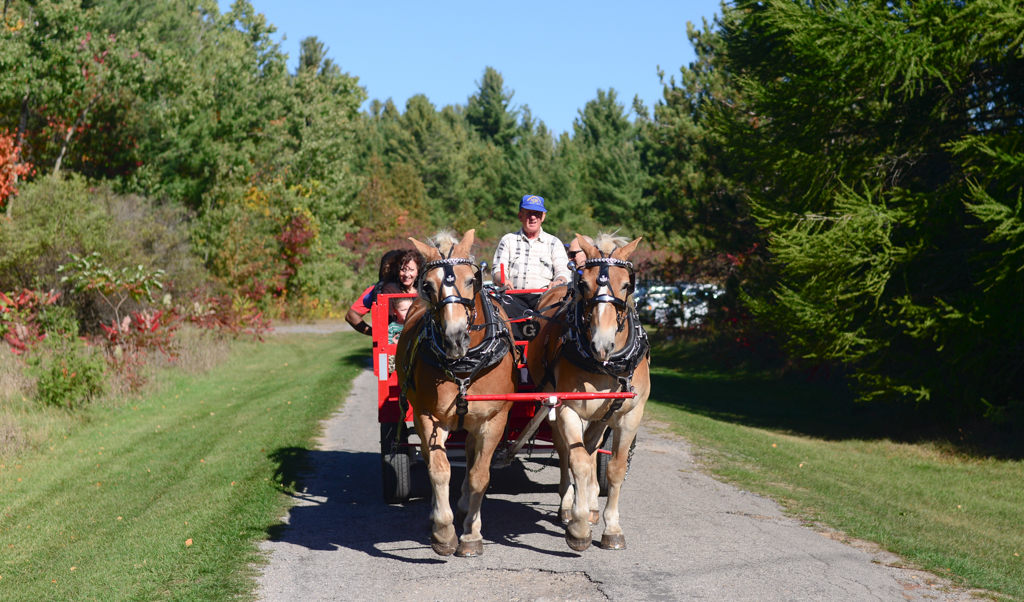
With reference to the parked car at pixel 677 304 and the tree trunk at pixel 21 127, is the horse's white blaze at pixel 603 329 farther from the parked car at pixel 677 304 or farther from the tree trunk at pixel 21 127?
the parked car at pixel 677 304

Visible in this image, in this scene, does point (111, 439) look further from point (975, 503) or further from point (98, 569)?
point (975, 503)

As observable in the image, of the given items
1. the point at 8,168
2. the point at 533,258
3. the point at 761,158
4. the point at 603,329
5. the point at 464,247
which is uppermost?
the point at 761,158

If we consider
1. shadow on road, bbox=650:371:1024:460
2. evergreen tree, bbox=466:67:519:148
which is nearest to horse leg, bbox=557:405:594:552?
shadow on road, bbox=650:371:1024:460

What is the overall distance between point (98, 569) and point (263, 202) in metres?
28.4

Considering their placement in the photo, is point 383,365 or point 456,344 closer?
point 456,344

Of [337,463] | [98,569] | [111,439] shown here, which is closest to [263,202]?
[111,439]

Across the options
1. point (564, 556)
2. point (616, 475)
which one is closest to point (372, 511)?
point (564, 556)

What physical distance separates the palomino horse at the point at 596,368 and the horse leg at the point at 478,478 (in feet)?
1.50

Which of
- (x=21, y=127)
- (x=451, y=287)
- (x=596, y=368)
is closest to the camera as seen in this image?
(x=451, y=287)

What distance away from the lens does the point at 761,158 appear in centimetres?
1477

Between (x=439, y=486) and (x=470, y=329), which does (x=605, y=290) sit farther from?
(x=439, y=486)

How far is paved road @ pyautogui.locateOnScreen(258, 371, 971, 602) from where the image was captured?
528 centimetres

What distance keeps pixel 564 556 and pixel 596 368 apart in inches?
57.3

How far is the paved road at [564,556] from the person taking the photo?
5.28 m
